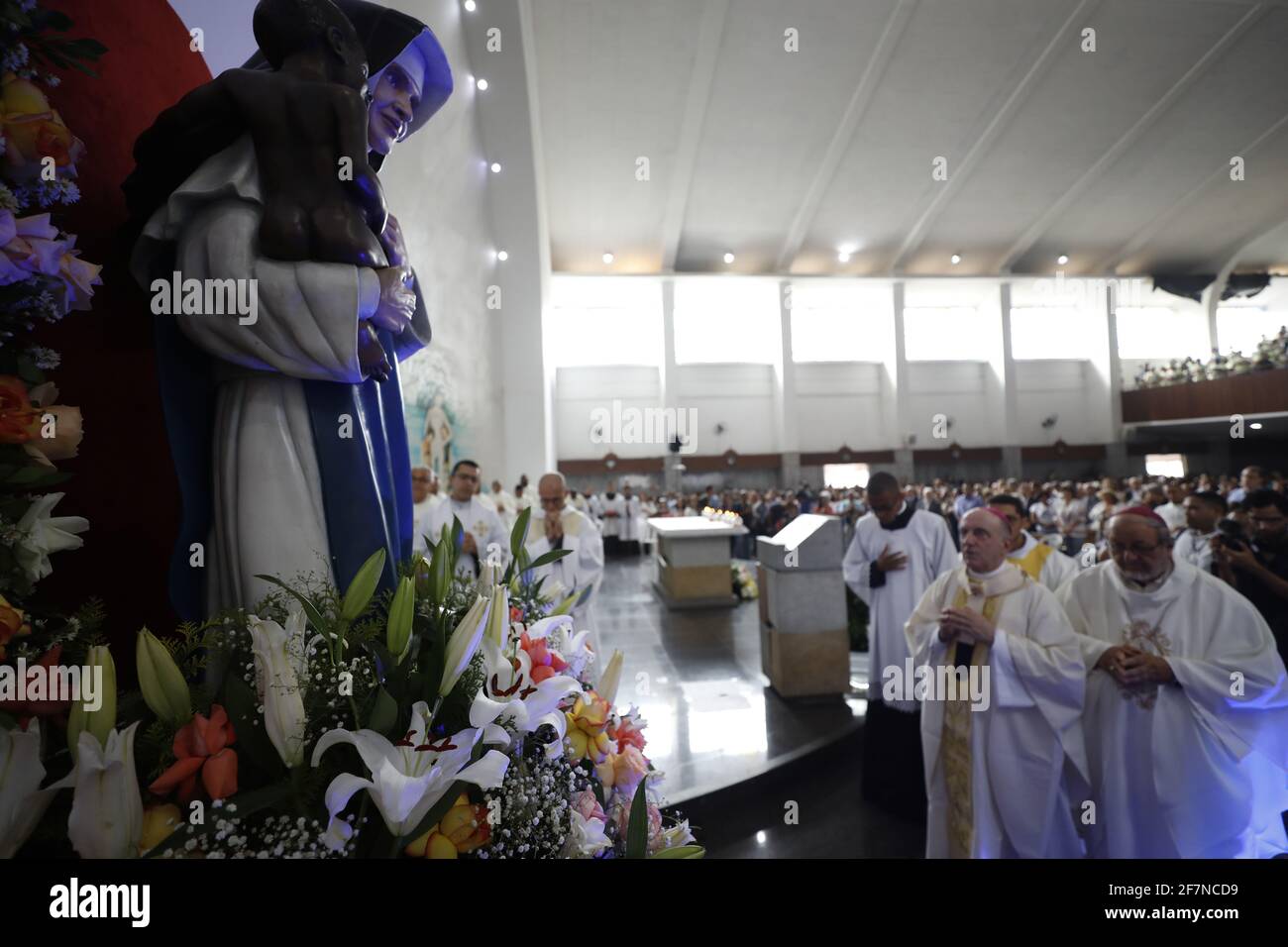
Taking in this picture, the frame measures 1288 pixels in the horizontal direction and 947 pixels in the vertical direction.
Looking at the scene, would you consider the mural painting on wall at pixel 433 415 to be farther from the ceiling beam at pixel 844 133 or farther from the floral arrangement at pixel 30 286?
the ceiling beam at pixel 844 133

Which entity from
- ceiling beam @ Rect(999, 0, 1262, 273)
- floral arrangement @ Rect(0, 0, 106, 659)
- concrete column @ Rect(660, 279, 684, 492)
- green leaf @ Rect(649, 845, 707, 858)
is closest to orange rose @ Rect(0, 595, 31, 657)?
floral arrangement @ Rect(0, 0, 106, 659)

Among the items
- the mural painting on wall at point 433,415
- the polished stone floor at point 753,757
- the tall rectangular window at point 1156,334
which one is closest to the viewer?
the polished stone floor at point 753,757

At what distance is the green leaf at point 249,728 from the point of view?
0.96 meters

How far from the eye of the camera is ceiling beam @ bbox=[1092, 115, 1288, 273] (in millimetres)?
16906

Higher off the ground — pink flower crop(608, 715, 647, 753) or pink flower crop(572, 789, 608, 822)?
pink flower crop(608, 715, 647, 753)

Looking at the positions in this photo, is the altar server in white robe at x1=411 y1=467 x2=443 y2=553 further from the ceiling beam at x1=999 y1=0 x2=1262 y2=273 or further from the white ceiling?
the ceiling beam at x1=999 y1=0 x2=1262 y2=273

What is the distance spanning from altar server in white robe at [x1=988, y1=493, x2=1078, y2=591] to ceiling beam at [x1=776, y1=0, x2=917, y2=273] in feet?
44.6

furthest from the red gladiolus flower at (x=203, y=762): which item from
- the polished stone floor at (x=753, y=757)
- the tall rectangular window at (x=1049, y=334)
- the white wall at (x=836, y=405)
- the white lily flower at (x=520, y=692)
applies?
the tall rectangular window at (x=1049, y=334)

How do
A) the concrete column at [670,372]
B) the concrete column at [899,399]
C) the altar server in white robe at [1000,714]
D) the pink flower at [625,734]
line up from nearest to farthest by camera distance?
the pink flower at [625,734], the altar server in white robe at [1000,714], the concrete column at [670,372], the concrete column at [899,399]

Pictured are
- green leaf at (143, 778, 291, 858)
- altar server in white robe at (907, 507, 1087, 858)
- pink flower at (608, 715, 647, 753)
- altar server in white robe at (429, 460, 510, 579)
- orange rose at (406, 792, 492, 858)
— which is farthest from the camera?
altar server in white robe at (429, 460, 510, 579)

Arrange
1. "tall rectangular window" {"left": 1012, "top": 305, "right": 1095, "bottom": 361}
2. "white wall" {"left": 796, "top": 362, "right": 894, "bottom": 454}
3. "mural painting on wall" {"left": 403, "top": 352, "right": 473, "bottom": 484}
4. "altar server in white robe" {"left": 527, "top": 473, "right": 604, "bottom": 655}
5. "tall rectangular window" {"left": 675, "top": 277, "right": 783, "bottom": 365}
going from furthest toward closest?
"tall rectangular window" {"left": 1012, "top": 305, "right": 1095, "bottom": 361} < "white wall" {"left": 796, "top": 362, "right": 894, "bottom": 454} < "tall rectangular window" {"left": 675, "top": 277, "right": 783, "bottom": 365} < "mural painting on wall" {"left": 403, "top": 352, "right": 473, "bottom": 484} < "altar server in white robe" {"left": 527, "top": 473, "right": 604, "bottom": 655}

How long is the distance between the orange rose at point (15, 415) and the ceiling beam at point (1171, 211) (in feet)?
81.9

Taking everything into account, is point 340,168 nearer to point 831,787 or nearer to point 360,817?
point 360,817
